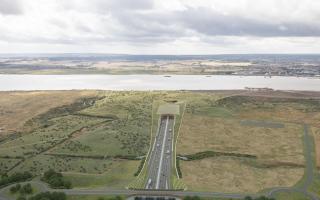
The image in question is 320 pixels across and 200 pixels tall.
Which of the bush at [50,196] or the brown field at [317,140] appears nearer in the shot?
the bush at [50,196]

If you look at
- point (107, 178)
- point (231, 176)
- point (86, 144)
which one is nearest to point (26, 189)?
point (107, 178)

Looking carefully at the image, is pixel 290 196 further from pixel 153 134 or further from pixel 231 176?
pixel 153 134

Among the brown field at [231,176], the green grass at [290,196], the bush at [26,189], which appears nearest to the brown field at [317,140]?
the brown field at [231,176]

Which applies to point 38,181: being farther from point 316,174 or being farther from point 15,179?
point 316,174

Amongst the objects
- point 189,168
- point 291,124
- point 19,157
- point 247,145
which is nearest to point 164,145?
point 189,168

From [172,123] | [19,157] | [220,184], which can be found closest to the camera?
[220,184]

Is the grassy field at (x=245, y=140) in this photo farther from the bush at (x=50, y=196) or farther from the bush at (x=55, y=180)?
the bush at (x=50, y=196)
